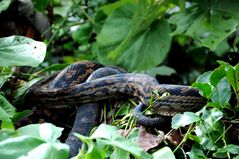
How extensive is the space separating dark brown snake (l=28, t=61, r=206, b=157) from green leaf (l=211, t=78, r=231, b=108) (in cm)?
19

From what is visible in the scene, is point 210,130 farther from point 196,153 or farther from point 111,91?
point 111,91

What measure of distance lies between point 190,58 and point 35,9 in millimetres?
1726

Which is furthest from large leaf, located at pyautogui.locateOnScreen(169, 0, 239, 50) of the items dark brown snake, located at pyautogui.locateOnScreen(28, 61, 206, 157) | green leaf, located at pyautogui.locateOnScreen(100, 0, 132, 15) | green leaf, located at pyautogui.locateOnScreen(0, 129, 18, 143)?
green leaf, located at pyautogui.locateOnScreen(0, 129, 18, 143)

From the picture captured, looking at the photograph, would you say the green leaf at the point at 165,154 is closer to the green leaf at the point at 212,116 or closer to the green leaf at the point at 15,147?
the green leaf at the point at 212,116

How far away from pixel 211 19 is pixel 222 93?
123 centimetres

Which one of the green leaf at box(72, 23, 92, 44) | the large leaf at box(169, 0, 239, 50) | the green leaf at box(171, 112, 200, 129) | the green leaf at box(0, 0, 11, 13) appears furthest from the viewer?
the green leaf at box(72, 23, 92, 44)

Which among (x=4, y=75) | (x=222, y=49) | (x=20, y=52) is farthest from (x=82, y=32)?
(x=20, y=52)

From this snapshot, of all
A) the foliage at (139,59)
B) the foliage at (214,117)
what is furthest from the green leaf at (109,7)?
the foliage at (214,117)

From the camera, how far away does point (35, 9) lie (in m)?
3.22

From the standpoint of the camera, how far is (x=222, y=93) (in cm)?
162

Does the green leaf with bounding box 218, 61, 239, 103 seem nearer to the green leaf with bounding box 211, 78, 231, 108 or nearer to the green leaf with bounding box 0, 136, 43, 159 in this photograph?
the green leaf with bounding box 211, 78, 231, 108

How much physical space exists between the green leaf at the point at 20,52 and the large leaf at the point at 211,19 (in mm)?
1042

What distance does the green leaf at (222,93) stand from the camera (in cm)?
160

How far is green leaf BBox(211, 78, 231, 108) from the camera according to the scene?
1603 millimetres
